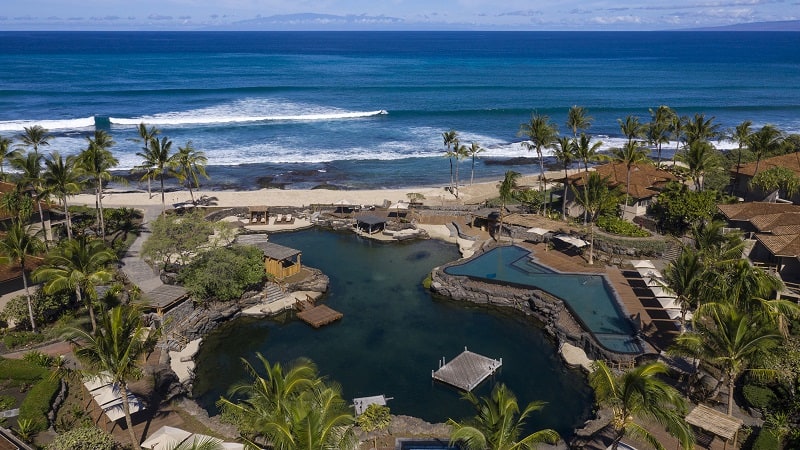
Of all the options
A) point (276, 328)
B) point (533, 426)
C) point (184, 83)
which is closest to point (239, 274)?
point (276, 328)

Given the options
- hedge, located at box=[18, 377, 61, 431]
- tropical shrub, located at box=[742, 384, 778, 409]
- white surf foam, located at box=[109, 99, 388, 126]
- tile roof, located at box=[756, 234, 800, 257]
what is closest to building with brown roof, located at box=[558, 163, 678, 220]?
tile roof, located at box=[756, 234, 800, 257]

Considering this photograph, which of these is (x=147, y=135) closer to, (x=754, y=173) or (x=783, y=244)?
(x=783, y=244)

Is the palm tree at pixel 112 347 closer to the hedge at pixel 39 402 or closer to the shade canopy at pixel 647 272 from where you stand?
the hedge at pixel 39 402

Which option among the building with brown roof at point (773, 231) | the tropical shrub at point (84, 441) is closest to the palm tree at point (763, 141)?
the building with brown roof at point (773, 231)

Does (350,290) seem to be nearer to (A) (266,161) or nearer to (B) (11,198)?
(B) (11,198)

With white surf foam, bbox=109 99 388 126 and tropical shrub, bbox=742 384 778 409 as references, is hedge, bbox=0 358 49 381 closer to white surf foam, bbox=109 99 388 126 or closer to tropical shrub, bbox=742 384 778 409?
tropical shrub, bbox=742 384 778 409

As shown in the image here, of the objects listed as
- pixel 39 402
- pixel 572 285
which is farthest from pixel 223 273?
pixel 572 285
